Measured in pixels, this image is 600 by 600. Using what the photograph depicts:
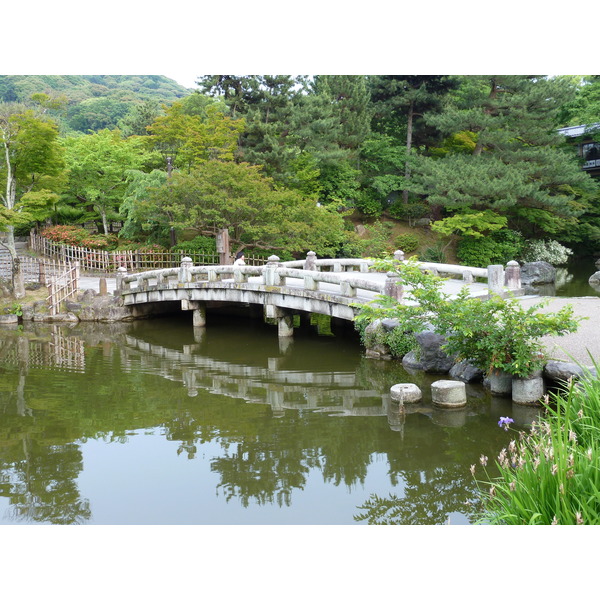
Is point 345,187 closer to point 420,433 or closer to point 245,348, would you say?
point 245,348

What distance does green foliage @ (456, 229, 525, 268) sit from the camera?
2778 centimetres

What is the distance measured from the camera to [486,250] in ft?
91.6

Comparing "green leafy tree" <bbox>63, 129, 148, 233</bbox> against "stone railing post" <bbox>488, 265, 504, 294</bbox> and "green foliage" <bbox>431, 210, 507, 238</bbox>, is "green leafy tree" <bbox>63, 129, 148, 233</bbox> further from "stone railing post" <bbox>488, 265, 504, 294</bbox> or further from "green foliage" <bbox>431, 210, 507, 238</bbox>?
"stone railing post" <bbox>488, 265, 504, 294</bbox>

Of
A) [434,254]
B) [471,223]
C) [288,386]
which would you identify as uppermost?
[471,223]

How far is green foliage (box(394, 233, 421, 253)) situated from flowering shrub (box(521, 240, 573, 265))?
4.96 meters

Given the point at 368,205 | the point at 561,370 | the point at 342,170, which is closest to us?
the point at 561,370

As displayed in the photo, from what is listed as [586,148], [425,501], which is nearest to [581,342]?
[425,501]

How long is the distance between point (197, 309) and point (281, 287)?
3715 millimetres

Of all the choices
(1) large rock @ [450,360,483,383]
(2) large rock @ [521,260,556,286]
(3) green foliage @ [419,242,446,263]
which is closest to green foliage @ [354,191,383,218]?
(3) green foliage @ [419,242,446,263]

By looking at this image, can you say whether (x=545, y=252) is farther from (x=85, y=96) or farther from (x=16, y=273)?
(x=85, y=96)

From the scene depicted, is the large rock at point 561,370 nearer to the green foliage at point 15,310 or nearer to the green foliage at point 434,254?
the green foliage at point 15,310

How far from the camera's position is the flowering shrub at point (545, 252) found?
29141 mm

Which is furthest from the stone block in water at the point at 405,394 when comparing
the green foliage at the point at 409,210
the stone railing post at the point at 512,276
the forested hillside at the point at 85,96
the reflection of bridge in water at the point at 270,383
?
the forested hillside at the point at 85,96

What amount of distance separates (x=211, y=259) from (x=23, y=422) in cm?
1477
